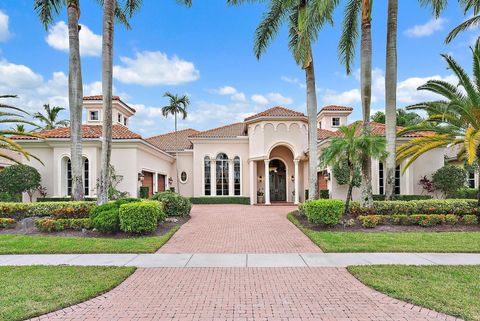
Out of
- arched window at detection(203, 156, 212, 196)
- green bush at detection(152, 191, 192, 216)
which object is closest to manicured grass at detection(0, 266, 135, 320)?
green bush at detection(152, 191, 192, 216)

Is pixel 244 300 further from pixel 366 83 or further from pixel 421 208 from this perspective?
pixel 366 83

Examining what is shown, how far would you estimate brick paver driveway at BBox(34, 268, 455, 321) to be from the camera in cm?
455

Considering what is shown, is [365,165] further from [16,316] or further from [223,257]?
[16,316]

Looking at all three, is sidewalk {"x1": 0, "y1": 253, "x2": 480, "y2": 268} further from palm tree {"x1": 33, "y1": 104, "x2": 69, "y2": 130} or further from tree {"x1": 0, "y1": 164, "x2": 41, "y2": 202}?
palm tree {"x1": 33, "y1": 104, "x2": 69, "y2": 130}

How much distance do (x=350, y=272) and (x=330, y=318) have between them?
2426 millimetres

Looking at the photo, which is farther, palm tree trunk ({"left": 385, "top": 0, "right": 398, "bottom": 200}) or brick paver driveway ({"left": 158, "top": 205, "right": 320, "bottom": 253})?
palm tree trunk ({"left": 385, "top": 0, "right": 398, "bottom": 200})

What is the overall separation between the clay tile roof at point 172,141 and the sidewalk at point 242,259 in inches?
810

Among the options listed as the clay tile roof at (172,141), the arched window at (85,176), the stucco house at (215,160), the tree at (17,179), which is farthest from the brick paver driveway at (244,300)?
the clay tile roof at (172,141)

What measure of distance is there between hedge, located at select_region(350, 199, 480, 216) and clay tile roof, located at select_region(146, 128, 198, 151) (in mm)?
18837

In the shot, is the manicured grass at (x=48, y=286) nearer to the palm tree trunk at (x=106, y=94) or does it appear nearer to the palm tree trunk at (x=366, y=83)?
the palm tree trunk at (x=106, y=94)

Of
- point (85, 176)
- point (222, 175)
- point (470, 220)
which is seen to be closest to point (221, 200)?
point (222, 175)

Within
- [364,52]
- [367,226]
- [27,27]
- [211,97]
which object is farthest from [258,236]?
[211,97]

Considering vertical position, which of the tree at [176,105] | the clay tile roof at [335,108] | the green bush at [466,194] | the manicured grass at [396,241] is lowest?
the manicured grass at [396,241]

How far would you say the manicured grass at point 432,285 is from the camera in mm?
4762
